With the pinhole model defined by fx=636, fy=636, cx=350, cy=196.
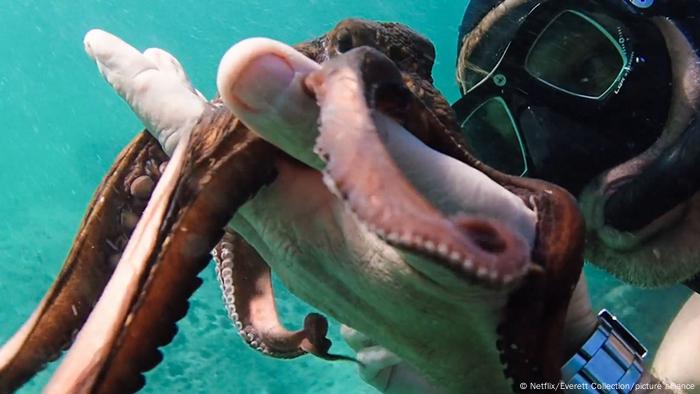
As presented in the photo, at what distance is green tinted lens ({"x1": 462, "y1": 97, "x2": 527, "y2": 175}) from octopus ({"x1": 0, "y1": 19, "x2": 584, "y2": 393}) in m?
1.27

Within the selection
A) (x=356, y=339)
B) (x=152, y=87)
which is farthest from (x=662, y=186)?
(x=152, y=87)

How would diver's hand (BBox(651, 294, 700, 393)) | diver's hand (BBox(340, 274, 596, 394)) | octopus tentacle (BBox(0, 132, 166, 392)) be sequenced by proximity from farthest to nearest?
1. diver's hand (BBox(651, 294, 700, 393))
2. diver's hand (BBox(340, 274, 596, 394))
3. octopus tentacle (BBox(0, 132, 166, 392))

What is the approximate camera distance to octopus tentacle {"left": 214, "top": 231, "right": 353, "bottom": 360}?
6.54 ft

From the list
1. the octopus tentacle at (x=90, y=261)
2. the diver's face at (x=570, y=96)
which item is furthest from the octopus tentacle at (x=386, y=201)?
the diver's face at (x=570, y=96)

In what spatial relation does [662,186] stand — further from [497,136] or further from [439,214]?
[439,214]

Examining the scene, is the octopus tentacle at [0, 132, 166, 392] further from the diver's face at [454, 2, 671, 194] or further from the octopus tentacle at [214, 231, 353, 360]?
the diver's face at [454, 2, 671, 194]

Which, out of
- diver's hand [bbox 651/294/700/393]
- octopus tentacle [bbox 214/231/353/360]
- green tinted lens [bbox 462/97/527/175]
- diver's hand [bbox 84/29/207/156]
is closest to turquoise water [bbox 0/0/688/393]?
diver's hand [bbox 651/294/700/393]

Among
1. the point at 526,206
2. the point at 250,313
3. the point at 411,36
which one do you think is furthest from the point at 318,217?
the point at 250,313

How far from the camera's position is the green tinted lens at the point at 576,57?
2.71 meters

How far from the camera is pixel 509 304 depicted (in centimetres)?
125

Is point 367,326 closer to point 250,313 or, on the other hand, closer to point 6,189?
point 250,313

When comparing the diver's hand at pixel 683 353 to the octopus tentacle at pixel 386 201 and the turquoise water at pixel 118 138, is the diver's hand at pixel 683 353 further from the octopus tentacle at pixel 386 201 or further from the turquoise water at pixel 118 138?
the octopus tentacle at pixel 386 201

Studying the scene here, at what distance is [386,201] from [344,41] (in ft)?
2.35

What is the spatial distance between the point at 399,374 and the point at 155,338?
1471 millimetres
